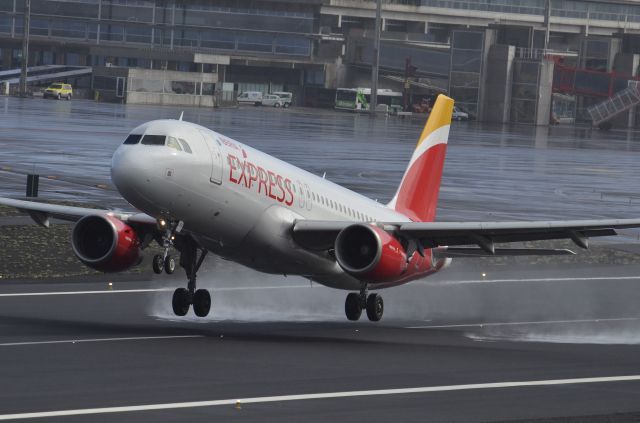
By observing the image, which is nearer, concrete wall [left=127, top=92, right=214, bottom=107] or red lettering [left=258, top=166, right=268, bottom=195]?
red lettering [left=258, top=166, right=268, bottom=195]

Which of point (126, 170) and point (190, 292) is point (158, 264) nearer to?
point (126, 170)

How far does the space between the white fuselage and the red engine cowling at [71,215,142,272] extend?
1.92m

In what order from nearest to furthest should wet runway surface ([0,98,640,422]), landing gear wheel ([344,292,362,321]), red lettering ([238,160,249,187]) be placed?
wet runway surface ([0,98,640,422])
red lettering ([238,160,249,187])
landing gear wheel ([344,292,362,321])

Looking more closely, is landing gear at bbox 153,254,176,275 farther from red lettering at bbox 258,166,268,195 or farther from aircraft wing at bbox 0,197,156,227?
aircraft wing at bbox 0,197,156,227

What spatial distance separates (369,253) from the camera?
3653 cm

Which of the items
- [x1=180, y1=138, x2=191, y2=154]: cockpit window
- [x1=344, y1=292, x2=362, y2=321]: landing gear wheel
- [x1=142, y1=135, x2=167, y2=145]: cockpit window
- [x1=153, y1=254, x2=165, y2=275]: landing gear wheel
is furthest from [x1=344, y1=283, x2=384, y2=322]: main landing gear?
[x1=142, y1=135, x2=167, y2=145]: cockpit window

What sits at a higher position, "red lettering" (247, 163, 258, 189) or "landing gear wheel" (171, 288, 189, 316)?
"red lettering" (247, 163, 258, 189)

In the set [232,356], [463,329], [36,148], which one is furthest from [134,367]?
[36,148]

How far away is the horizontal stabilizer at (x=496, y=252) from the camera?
130ft

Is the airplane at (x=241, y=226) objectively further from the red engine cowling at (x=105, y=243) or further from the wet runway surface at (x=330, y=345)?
the wet runway surface at (x=330, y=345)

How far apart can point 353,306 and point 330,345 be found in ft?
12.0

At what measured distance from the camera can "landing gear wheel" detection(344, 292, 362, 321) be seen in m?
41.2

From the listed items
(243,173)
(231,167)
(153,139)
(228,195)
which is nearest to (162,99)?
(243,173)

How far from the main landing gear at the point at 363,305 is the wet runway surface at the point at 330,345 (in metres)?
0.78
